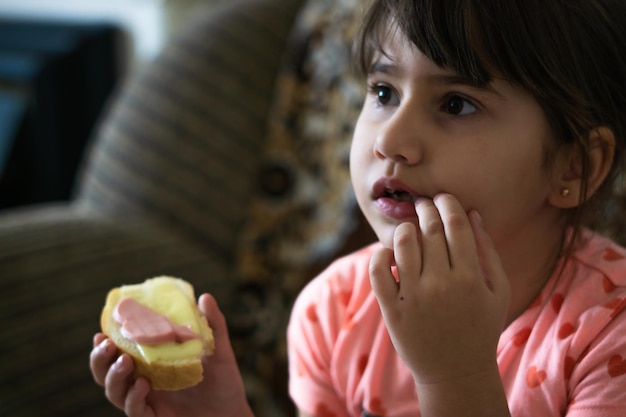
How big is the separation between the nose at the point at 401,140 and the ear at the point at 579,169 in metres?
0.18

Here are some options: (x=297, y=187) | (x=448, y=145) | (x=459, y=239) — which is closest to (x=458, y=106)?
(x=448, y=145)

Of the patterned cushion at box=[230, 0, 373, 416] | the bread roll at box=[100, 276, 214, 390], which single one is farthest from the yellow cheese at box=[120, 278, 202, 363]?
the patterned cushion at box=[230, 0, 373, 416]

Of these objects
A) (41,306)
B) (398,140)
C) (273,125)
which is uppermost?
(398,140)

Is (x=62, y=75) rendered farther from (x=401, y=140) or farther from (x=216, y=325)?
(x=401, y=140)

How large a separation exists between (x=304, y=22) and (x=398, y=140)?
83 centimetres

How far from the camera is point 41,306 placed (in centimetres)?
117

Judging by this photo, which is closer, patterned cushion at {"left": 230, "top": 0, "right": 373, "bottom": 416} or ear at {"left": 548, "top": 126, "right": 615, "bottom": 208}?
ear at {"left": 548, "top": 126, "right": 615, "bottom": 208}

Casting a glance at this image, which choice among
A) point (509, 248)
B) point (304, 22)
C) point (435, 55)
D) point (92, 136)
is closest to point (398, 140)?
point (435, 55)

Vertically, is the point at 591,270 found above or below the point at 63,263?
above

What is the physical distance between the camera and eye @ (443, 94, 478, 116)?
75cm

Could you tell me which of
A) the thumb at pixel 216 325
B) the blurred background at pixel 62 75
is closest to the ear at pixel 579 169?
the thumb at pixel 216 325

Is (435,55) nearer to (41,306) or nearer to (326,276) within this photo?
(326,276)

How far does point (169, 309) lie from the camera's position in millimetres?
812

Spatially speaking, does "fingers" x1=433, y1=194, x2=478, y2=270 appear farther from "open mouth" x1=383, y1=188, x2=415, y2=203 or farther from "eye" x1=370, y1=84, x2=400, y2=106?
"eye" x1=370, y1=84, x2=400, y2=106
